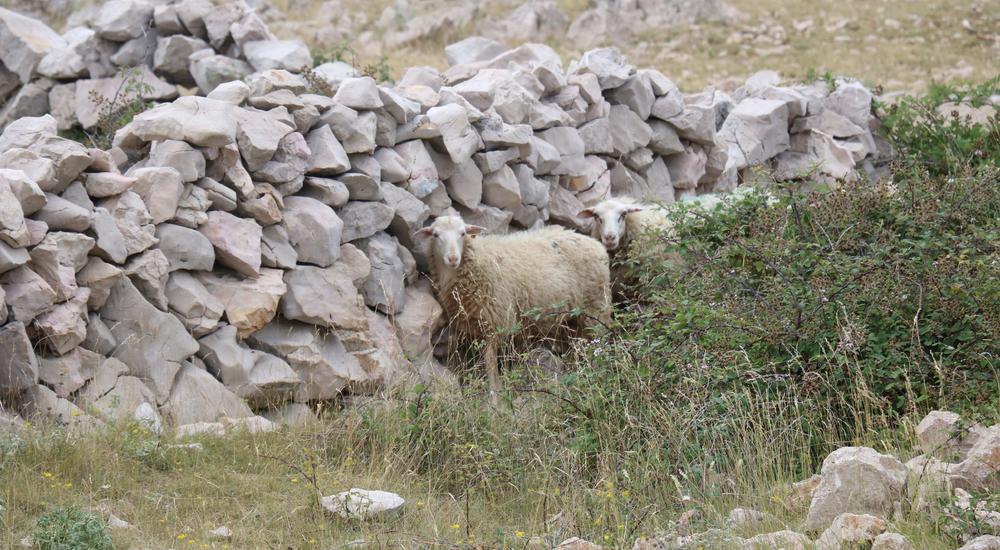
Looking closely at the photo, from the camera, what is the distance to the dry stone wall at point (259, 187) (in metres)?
6.74

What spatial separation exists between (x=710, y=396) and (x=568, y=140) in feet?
18.0

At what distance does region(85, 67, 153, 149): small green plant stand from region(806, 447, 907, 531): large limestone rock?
23.5 ft

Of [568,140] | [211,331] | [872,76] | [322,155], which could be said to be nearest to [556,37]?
[872,76]

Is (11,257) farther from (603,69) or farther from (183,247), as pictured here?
(603,69)

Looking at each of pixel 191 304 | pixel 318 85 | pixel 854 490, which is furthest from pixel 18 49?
pixel 854 490

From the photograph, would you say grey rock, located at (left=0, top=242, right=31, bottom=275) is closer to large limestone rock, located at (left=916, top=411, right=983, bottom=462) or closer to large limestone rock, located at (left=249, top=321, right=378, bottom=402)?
large limestone rock, located at (left=249, top=321, right=378, bottom=402)

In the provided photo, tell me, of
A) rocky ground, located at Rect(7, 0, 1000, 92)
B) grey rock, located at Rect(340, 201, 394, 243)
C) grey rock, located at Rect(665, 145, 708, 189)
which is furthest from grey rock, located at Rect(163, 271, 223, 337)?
rocky ground, located at Rect(7, 0, 1000, 92)

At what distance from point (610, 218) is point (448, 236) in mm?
1919

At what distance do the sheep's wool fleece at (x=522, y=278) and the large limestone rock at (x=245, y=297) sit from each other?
5.59 ft

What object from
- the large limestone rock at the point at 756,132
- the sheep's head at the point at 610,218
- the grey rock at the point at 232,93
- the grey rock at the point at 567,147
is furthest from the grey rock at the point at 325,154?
the large limestone rock at the point at 756,132

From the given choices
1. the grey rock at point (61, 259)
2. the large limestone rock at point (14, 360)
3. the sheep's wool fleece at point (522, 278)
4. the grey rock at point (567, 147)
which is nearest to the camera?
the large limestone rock at point (14, 360)

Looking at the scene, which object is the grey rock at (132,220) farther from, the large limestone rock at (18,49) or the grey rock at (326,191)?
the large limestone rock at (18,49)

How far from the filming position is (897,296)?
639 cm

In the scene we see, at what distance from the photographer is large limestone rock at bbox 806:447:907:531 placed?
4.76m
